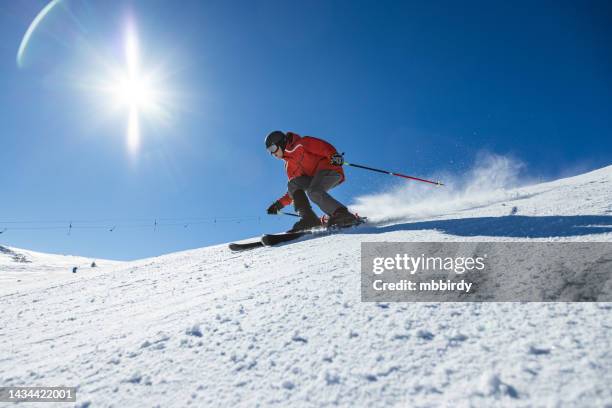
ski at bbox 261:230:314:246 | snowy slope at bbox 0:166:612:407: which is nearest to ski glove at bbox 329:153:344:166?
ski at bbox 261:230:314:246

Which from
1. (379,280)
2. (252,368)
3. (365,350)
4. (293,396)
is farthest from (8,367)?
(379,280)

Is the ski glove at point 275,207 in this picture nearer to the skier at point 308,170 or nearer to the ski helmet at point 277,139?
the skier at point 308,170

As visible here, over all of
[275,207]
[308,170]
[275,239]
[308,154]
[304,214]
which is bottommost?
[275,239]

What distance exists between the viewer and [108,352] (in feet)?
5.80

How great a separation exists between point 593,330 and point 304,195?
5.12m

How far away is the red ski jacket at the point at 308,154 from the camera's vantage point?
636 centimetres

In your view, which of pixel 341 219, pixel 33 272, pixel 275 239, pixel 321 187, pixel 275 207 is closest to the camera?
pixel 275 239

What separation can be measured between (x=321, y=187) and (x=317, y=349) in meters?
4.72

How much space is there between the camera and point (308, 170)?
643 centimetres

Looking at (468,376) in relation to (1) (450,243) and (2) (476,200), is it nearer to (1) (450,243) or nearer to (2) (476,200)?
(1) (450,243)

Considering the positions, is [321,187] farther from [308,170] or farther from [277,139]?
[277,139]

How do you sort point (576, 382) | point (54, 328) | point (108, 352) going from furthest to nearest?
point (54, 328), point (108, 352), point (576, 382)

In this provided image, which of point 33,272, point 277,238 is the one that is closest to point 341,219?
point 277,238

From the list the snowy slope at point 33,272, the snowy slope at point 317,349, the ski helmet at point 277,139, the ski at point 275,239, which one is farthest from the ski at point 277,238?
the snowy slope at point 33,272
